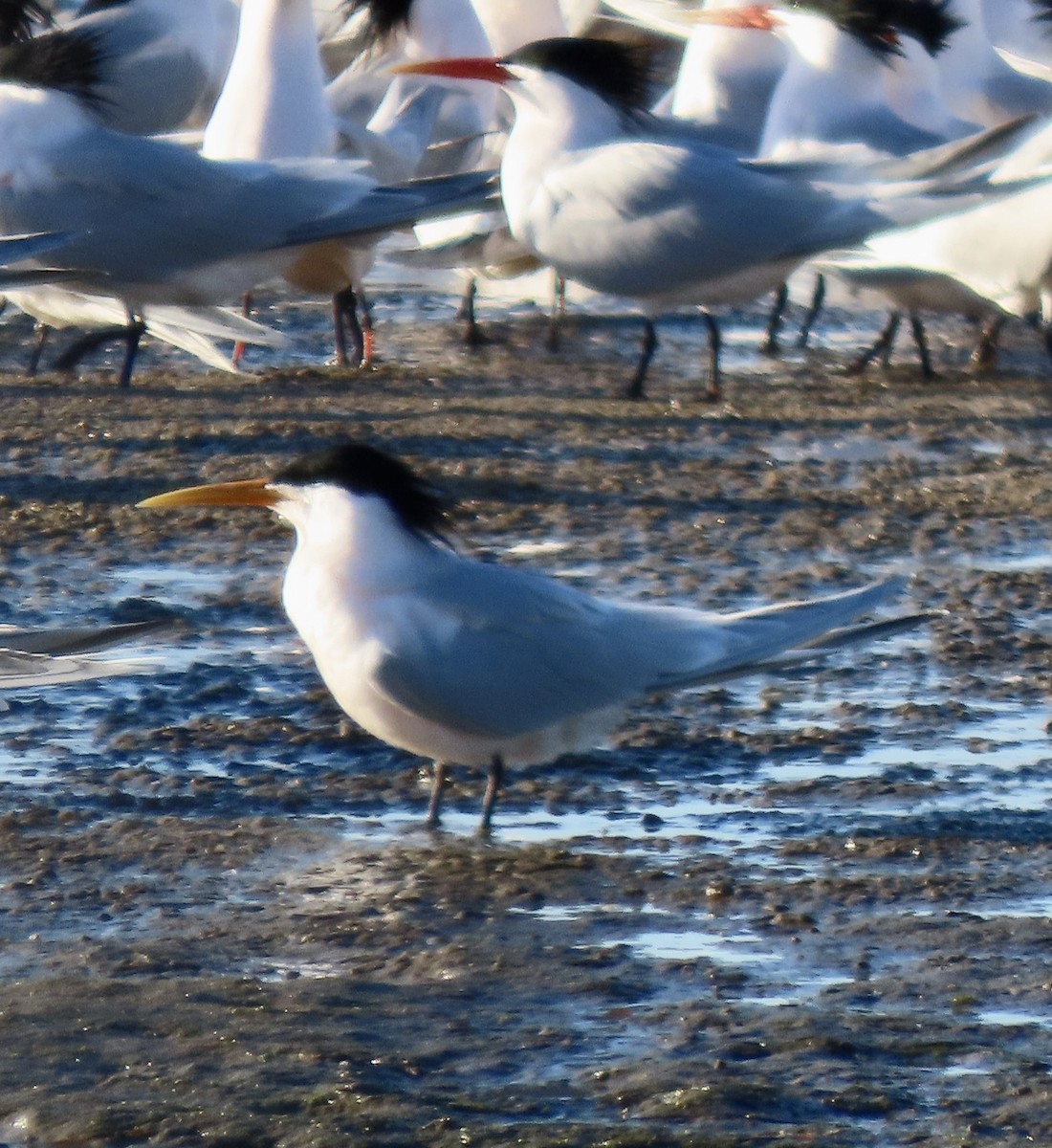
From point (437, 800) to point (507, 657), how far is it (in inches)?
10.1

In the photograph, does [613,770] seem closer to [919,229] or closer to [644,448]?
[644,448]

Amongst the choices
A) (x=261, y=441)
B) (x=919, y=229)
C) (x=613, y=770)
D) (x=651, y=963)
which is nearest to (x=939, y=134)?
(x=919, y=229)

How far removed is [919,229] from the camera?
7.48 m

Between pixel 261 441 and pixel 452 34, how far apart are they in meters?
3.27

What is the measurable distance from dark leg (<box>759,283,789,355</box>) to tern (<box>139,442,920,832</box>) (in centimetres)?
426

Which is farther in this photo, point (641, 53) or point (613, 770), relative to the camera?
point (641, 53)

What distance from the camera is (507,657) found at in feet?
13.2

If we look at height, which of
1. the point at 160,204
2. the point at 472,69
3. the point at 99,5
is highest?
the point at 472,69

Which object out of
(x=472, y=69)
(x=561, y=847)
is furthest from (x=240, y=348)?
(x=561, y=847)

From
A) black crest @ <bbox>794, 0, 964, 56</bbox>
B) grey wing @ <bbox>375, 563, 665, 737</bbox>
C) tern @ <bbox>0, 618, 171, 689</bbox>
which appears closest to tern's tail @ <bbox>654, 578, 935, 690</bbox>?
grey wing @ <bbox>375, 563, 665, 737</bbox>

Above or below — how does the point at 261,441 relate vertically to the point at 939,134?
below

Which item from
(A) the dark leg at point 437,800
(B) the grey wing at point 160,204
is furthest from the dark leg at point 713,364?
(A) the dark leg at point 437,800

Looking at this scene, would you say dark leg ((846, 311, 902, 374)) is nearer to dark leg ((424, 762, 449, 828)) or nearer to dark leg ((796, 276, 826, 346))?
dark leg ((796, 276, 826, 346))

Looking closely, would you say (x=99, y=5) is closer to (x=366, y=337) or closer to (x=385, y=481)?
(x=366, y=337)
